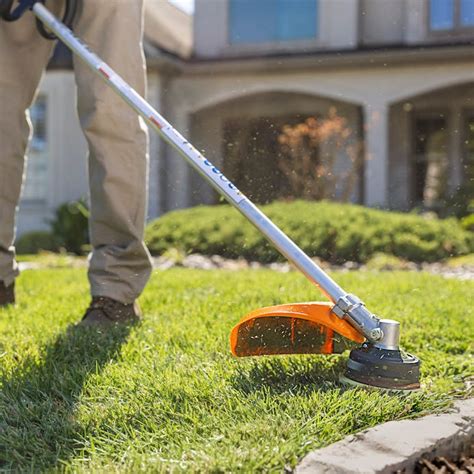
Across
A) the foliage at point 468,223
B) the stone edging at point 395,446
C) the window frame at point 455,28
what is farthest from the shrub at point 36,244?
the stone edging at point 395,446

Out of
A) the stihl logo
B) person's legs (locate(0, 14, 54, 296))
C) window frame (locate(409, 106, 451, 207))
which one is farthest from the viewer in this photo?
window frame (locate(409, 106, 451, 207))

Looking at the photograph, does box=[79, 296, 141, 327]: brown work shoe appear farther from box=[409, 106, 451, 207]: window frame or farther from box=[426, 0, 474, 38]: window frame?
box=[409, 106, 451, 207]: window frame

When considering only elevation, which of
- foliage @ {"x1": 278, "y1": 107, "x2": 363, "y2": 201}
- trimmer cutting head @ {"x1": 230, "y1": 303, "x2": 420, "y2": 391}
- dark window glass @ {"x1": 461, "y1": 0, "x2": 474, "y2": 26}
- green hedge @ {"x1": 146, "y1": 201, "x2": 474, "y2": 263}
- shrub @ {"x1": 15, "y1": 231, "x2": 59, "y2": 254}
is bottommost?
shrub @ {"x1": 15, "y1": 231, "x2": 59, "y2": 254}

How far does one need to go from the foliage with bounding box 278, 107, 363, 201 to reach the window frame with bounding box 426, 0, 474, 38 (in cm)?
173

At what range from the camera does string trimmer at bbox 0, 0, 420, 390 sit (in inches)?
72.7

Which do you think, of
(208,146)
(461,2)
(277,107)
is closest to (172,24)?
(277,107)

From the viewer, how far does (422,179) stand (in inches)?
455

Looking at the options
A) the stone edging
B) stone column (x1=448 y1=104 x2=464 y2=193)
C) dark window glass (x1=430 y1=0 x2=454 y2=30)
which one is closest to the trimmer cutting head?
the stone edging

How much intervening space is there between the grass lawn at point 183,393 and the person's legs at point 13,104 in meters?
0.29

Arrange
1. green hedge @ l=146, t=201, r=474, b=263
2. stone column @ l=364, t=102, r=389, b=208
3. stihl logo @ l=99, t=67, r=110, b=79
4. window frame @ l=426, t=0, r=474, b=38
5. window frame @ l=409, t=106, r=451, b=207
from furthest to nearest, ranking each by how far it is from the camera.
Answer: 1. window frame @ l=409, t=106, r=451, b=207
2. window frame @ l=426, t=0, r=474, b=38
3. stone column @ l=364, t=102, r=389, b=208
4. green hedge @ l=146, t=201, r=474, b=263
5. stihl logo @ l=99, t=67, r=110, b=79

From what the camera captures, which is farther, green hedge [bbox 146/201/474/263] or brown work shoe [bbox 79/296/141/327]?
green hedge [bbox 146/201/474/263]

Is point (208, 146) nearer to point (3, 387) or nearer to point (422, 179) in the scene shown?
point (3, 387)

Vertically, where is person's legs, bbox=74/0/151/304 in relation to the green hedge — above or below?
above

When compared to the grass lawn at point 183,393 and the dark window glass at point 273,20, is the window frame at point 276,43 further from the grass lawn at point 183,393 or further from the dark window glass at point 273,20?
the grass lawn at point 183,393
